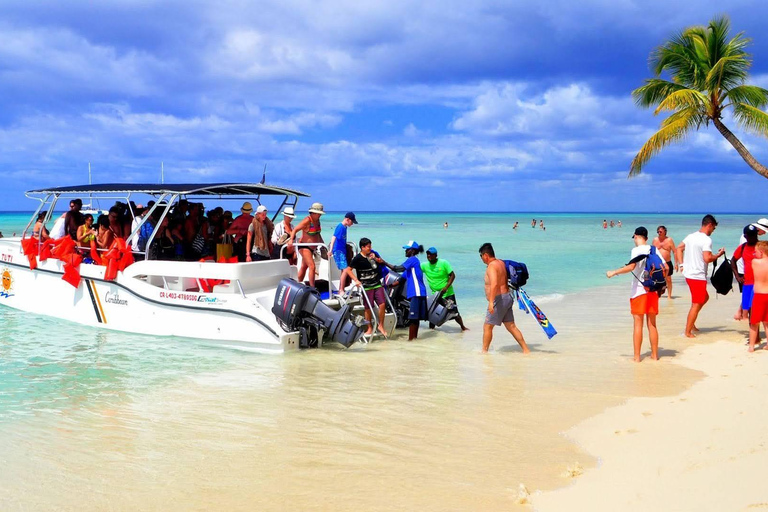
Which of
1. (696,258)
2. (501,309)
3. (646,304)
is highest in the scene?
(696,258)

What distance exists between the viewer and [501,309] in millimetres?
8688

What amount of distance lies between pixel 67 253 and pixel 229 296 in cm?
342

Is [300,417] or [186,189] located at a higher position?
[186,189]

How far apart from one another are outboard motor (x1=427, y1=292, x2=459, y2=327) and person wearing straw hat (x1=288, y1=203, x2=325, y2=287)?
1.92 m

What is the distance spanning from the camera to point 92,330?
35.5 feet

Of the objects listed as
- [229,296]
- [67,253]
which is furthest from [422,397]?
[67,253]

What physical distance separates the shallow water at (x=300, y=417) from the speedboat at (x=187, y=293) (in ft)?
0.99

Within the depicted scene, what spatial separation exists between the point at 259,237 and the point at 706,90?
39.8 feet

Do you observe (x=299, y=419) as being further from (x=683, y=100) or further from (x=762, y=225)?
(x=683, y=100)

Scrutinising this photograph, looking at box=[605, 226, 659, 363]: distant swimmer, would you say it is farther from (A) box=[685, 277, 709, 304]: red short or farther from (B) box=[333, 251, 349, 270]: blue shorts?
(B) box=[333, 251, 349, 270]: blue shorts

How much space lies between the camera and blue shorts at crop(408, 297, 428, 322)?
987 centimetres

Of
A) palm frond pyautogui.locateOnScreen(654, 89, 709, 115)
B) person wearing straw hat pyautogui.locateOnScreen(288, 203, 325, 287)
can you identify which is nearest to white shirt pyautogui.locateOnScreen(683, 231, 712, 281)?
person wearing straw hat pyautogui.locateOnScreen(288, 203, 325, 287)

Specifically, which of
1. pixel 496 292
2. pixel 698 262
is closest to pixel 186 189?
pixel 496 292

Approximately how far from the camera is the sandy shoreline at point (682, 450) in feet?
13.9
